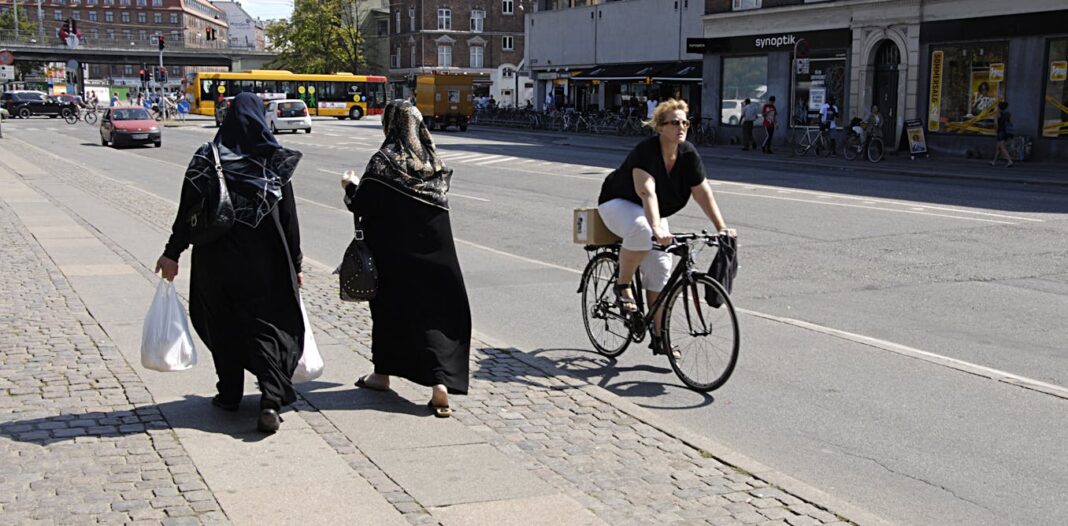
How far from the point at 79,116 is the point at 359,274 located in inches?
2778

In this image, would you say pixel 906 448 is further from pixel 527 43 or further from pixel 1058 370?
pixel 527 43

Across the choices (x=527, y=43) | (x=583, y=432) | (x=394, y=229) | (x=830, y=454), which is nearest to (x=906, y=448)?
(x=830, y=454)

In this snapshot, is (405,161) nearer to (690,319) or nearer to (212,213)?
(212,213)

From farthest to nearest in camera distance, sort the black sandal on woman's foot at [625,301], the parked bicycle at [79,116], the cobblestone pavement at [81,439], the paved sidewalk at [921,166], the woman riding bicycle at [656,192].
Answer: the parked bicycle at [79,116] → the paved sidewalk at [921,166] → the black sandal on woman's foot at [625,301] → the woman riding bicycle at [656,192] → the cobblestone pavement at [81,439]

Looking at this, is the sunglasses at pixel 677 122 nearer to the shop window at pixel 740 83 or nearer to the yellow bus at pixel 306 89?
the shop window at pixel 740 83

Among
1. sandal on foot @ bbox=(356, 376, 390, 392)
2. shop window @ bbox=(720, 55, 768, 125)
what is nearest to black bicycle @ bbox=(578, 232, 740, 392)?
sandal on foot @ bbox=(356, 376, 390, 392)

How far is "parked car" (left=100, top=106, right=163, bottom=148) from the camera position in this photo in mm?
39000

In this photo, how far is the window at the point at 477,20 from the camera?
3984 inches

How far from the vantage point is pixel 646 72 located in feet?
169

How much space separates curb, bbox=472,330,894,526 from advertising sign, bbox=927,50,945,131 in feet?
90.5

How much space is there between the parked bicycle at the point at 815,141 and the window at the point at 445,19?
68.7 metres

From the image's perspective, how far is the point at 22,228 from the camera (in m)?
14.8

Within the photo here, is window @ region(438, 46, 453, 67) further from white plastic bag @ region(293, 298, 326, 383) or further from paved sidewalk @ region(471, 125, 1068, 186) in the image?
white plastic bag @ region(293, 298, 326, 383)

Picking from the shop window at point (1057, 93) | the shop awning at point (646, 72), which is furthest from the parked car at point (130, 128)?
the shop window at point (1057, 93)
